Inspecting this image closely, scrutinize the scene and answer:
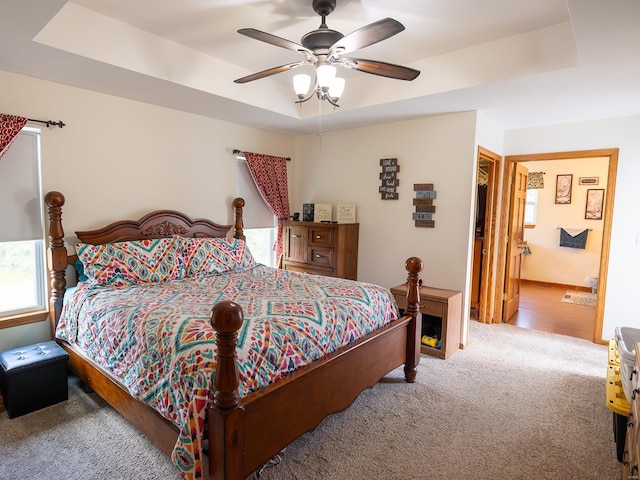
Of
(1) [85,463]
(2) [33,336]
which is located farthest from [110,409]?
(2) [33,336]

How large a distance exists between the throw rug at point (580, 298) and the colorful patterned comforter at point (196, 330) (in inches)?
168

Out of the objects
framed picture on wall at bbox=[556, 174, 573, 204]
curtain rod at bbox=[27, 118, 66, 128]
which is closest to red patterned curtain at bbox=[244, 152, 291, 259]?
curtain rod at bbox=[27, 118, 66, 128]

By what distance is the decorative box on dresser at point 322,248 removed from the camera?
4180 millimetres

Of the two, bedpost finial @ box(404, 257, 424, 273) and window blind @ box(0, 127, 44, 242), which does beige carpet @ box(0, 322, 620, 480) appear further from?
window blind @ box(0, 127, 44, 242)

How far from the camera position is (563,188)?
647cm

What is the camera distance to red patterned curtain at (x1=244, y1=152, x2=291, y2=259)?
174 inches

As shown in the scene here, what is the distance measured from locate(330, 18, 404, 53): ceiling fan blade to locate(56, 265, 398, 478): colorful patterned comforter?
151 centimetres

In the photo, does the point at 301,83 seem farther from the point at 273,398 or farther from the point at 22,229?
the point at 22,229

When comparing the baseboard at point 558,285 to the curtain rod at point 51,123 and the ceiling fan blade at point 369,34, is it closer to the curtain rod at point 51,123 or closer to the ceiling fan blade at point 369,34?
the ceiling fan blade at point 369,34

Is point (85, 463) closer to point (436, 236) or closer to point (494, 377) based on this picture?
point (494, 377)

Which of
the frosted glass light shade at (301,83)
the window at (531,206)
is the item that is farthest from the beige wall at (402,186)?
the window at (531,206)

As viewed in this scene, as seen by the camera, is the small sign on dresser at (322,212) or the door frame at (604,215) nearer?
the door frame at (604,215)

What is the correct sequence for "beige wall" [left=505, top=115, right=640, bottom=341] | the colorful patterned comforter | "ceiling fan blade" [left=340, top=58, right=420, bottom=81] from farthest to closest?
"beige wall" [left=505, top=115, right=640, bottom=341]
"ceiling fan blade" [left=340, top=58, right=420, bottom=81]
the colorful patterned comforter

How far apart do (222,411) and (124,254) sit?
2.00 m
